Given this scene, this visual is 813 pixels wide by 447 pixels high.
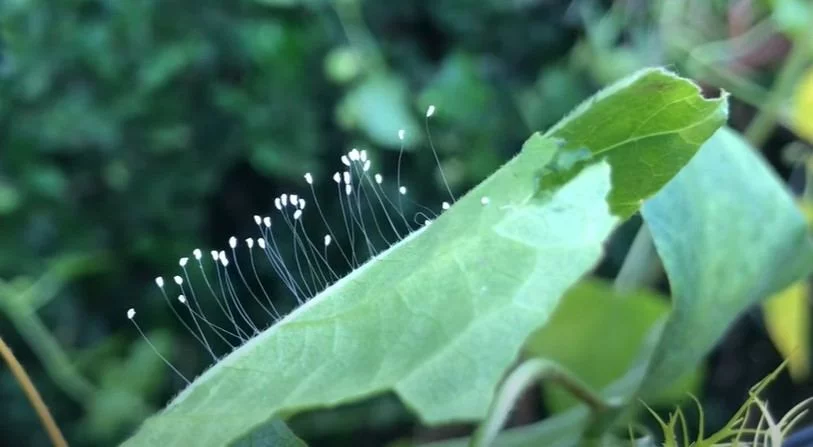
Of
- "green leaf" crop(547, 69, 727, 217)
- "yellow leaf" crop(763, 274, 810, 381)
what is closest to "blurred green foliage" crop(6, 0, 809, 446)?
"yellow leaf" crop(763, 274, 810, 381)

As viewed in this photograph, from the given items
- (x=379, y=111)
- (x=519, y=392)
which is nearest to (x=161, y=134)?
(x=379, y=111)

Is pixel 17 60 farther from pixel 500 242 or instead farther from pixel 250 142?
pixel 500 242

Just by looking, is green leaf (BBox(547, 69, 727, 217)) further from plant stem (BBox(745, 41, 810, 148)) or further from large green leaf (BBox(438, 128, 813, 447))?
plant stem (BBox(745, 41, 810, 148))

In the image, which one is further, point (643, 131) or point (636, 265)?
point (636, 265)

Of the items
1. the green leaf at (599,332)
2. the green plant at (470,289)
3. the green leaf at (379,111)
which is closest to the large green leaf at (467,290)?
the green plant at (470,289)

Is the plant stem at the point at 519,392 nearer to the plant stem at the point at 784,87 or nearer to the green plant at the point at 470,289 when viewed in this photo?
the green plant at the point at 470,289

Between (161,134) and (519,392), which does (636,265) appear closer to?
(519,392)
